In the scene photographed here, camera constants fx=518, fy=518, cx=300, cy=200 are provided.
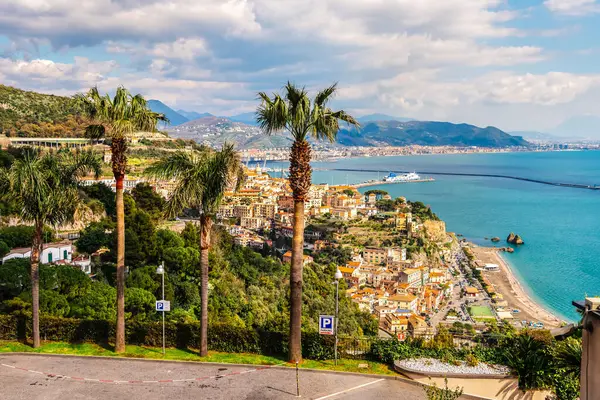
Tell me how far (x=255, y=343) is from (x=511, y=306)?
42.2m

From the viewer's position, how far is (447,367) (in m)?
8.33

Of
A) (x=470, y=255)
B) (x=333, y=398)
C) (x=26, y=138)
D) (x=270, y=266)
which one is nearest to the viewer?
(x=333, y=398)

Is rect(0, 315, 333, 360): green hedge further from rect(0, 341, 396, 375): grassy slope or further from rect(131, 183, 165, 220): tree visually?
rect(131, 183, 165, 220): tree

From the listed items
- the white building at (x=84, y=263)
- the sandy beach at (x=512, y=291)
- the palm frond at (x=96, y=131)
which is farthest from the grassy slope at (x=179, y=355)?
the sandy beach at (x=512, y=291)

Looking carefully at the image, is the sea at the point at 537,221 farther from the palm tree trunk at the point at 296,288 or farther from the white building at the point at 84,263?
the palm tree trunk at the point at 296,288

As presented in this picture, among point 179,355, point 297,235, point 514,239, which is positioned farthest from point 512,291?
point 179,355

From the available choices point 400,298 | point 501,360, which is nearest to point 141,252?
point 501,360

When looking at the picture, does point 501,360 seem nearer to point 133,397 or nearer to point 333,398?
point 333,398

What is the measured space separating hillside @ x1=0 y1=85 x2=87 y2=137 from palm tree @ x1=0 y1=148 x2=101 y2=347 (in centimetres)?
4567

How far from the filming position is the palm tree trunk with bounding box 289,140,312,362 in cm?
884

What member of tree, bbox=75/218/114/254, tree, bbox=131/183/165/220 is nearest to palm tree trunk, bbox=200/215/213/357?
tree, bbox=75/218/114/254

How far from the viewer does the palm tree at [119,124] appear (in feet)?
29.9

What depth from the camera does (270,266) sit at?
119 ft

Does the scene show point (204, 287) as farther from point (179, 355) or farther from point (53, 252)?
point (53, 252)
